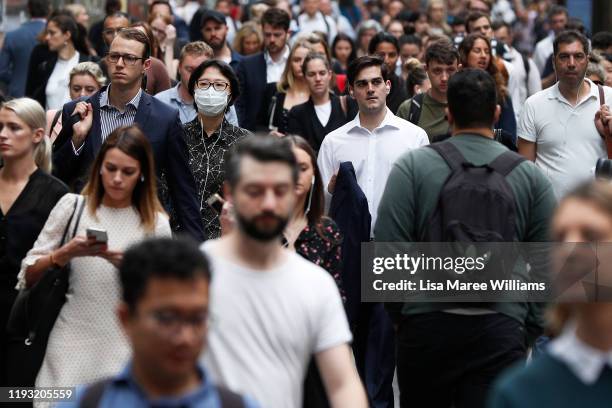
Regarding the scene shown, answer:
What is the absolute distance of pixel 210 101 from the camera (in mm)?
9594

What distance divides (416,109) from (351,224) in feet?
8.57

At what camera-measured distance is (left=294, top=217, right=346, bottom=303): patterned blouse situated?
7.21 m

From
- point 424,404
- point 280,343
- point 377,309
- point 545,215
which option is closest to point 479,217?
point 545,215

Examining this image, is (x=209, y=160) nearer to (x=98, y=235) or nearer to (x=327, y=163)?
(x=327, y=163)

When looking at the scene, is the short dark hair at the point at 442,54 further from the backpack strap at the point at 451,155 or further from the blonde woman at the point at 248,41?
the blonde woman at the point at 248,41

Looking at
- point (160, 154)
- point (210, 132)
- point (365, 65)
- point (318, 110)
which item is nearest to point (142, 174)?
point (160, 154)

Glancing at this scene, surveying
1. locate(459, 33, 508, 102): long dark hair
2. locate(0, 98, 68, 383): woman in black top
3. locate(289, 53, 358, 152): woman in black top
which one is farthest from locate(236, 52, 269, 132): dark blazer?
locate(0, 98, 68, 383): woman in black top

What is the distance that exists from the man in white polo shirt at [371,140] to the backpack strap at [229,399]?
545 centimetres

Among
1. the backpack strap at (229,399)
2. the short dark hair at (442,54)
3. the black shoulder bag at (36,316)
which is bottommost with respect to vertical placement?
the black shoulder bag at (36,316)

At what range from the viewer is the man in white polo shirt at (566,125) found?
10.3m

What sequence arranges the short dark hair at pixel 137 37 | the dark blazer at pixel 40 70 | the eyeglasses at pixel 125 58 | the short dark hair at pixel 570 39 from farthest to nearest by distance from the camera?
the dark blazer at pixel 40 70
the short dark hair at pixel 570 39
the short dark hair at pixel 137 37
the eyeglasses at pixel 125 58

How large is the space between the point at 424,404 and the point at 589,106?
4515 mm

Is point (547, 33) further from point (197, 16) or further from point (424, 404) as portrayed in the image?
point (424, 404)

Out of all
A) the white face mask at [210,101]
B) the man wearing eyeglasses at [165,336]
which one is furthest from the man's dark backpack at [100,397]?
the white face mask at [210,101]
